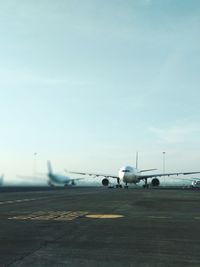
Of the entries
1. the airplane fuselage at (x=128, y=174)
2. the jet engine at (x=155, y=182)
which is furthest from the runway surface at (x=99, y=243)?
the jet engine at (x=155, y=182)

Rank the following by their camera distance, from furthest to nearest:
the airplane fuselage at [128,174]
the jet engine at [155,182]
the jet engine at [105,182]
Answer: the jet engine at [105,182] < the jet engine at [155,182] < the airplane fuselage at [128,174]

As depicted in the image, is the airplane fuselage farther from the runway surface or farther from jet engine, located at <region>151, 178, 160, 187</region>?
the runway surface

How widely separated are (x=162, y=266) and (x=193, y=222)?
8975 millimetres

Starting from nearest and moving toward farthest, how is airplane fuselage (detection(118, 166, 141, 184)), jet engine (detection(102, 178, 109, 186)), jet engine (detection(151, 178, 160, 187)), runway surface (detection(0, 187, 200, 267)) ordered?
runway surface (detection(0, 187, 200, 267)) < airplane fuselage (detection(118, 166, 141, 184)) < jet engine (detection(151, 178, 160, 187)) < jet engine (detection(102, 178, 109, 186))

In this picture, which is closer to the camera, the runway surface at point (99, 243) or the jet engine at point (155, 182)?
the runway surface at point (99, 243)


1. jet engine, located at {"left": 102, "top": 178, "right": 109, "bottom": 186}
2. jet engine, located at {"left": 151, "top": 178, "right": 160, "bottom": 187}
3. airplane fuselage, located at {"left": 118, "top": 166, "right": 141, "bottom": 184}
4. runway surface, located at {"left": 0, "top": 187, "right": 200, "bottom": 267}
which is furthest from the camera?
jet engine, located at {"left": 102, "top": 178, "right": 109, "bottom": 186}

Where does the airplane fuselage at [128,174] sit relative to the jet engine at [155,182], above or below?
above

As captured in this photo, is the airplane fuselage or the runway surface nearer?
the runway surface

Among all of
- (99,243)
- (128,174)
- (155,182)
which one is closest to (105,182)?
(155,182)

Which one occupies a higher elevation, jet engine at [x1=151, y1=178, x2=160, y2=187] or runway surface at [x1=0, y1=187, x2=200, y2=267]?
jet engine at [x1=151, y1=178, x2=160, y2=187]

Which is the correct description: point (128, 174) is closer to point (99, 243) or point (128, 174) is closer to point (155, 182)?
point (155, 182)

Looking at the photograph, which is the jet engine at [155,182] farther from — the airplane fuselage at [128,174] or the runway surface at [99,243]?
the runway surface at [99,243]

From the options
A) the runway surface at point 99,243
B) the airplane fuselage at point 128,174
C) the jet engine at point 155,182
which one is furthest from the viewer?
the jet engine at point 155,182

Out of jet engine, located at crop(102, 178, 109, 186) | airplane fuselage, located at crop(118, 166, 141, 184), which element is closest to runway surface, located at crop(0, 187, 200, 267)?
airplane fuselage, located at crop(118, 166, 141, 184)
